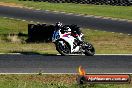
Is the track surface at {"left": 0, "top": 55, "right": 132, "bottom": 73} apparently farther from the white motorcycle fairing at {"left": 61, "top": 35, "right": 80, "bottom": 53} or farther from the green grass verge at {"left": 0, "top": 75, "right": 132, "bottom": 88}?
the green grass verge at {"left": 0, "top": 75, "right": 132, "bottom": 88}

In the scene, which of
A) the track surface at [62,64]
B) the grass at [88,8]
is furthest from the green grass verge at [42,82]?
the grass at [88,8]

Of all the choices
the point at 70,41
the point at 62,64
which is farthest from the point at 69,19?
the point at 62,64

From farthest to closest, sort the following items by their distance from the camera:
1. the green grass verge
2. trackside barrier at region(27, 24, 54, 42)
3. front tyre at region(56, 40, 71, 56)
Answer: trackside barrier at region(27, 24, 54, 42)
front tyre at region(56, 40, 71, 56)
the green grass verge

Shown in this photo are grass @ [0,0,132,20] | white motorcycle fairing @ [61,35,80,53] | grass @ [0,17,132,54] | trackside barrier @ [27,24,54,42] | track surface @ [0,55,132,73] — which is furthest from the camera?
grass @ [0,0,132,20]

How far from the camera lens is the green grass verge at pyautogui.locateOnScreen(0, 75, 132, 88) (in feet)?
40.9

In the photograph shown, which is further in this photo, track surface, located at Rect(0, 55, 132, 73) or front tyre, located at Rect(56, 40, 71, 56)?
front tyre, located at Rect(56, 40, 71, 56)

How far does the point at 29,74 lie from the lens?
14648 mm

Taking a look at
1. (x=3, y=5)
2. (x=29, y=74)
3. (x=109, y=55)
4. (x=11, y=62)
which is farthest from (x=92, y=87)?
(x=3, y=5)

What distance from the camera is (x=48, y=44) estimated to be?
80.3 ft

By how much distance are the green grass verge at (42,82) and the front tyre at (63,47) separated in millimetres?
4499

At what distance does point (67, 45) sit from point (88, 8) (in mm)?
24643

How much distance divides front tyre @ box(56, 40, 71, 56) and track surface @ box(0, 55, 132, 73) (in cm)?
69

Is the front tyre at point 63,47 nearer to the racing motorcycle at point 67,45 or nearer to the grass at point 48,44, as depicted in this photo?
the racing motorcycle at point 67,45

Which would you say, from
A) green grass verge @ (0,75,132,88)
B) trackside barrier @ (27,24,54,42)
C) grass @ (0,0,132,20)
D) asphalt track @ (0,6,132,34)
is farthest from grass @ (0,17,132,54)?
grass @ (0,0,132,20)
